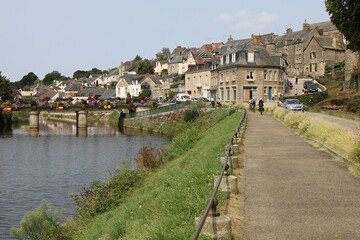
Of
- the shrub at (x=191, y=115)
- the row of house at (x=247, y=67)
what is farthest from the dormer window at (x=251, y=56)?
the shrub at (x=191, y=115)

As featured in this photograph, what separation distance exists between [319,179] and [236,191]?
3221mm

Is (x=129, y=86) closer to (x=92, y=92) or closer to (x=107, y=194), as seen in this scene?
(x=92, y=92)

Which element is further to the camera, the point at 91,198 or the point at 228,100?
the point at 228,100

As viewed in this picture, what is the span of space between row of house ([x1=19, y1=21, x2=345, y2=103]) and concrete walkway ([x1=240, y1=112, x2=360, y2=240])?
2330 inches

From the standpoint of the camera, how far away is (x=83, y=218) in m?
18.6

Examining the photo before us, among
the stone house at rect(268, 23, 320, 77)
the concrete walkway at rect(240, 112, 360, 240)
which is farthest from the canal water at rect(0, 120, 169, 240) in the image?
the stone house at rect(268, 23, 320, 77)

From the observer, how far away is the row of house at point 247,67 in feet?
250

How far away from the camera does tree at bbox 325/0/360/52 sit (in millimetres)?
23308

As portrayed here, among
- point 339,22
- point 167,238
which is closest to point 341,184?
point 167,238

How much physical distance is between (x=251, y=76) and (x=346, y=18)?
170 feet

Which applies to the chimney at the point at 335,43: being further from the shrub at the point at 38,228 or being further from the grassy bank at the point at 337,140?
the shrub at the point at 38,228

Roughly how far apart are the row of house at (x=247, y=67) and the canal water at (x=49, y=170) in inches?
1180

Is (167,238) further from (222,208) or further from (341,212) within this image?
(341,212)

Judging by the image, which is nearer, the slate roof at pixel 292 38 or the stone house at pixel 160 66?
the slate roof at pixel 292 38
